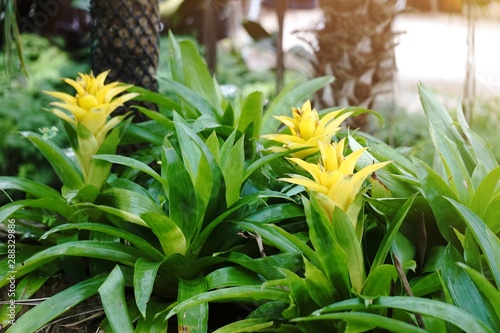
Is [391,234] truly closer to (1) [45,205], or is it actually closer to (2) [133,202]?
(2) [133,202]

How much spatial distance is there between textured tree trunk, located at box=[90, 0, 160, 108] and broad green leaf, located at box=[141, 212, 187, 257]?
1.34m

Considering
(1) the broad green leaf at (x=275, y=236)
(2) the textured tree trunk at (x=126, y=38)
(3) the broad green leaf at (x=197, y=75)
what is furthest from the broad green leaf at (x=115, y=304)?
(2) the textured tree trunk at (x=126, y=38)

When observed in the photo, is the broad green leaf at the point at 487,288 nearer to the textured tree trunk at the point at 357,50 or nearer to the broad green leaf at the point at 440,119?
the broad green leaf at the point at 440,119

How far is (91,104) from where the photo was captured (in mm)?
2076

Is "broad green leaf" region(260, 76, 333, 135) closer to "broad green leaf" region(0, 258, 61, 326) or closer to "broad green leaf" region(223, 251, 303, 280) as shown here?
"broad green leaf" region(223, 251, 303, 280)

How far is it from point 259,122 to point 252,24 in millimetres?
1854

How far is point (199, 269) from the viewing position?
5.48 feet

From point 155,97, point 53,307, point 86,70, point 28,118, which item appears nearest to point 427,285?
point 53,307

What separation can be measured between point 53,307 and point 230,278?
483 millimetres

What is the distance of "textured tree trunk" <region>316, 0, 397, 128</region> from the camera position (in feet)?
9.64

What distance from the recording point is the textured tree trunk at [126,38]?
2.70 m

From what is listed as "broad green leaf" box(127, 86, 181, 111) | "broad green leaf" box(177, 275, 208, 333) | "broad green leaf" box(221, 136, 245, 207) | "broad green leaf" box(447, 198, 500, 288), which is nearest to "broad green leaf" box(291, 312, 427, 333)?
"broad green leaf" box(447, 198, 500, 288)

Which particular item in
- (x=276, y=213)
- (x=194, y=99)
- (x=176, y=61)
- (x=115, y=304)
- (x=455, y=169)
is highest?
(x=176, y=61)

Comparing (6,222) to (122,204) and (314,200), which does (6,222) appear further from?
(314,200)
